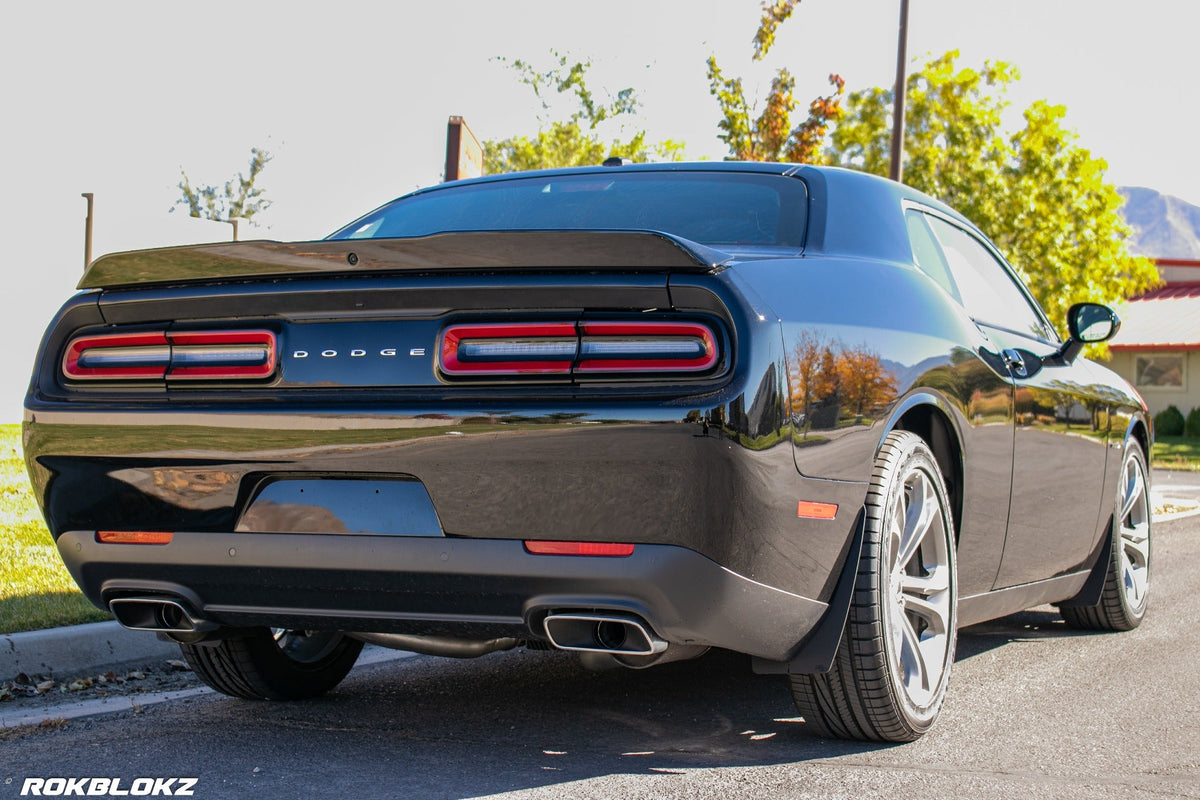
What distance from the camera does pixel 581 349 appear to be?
2.83 m

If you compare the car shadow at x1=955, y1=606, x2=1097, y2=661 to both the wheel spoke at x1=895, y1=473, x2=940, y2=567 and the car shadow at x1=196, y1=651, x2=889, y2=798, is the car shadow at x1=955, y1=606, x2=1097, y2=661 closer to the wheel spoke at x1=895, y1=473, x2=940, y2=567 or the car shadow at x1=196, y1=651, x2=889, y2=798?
the car shadow at x1=196, y1=651, x2=889, y2=798

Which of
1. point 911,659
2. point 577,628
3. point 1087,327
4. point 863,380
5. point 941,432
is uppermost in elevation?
point 1087,327

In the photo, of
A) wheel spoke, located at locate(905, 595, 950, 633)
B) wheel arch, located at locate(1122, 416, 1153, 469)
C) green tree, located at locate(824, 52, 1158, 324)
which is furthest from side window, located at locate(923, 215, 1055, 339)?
green tree, located at locate(824, 52, 1158, 324)

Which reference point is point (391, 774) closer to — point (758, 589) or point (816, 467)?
point (758, 589)

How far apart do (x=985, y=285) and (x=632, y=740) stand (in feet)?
6.83

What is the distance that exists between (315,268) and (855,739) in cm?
185

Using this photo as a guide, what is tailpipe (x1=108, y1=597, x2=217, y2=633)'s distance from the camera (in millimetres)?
3258

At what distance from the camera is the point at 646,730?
373cm

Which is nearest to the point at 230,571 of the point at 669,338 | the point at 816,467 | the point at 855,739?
the point at 669,338

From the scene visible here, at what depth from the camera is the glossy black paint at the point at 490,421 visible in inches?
109

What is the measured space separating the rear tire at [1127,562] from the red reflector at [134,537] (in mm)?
3778

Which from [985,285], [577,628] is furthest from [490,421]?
[985,285]

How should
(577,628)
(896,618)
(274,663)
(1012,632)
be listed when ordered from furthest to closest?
(1012,632), (274,663), (896,618), (577,628)

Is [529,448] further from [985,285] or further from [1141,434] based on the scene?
[1141,434]
